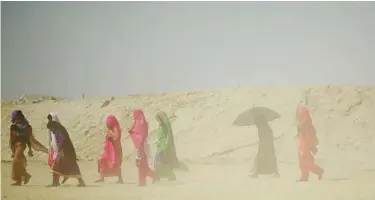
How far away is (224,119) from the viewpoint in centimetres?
791

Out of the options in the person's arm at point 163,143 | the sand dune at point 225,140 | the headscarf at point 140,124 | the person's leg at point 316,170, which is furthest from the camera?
the headscarf at point 140,124

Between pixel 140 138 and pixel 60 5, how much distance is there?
232 centimetres

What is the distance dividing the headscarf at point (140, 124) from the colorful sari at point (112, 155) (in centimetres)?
24

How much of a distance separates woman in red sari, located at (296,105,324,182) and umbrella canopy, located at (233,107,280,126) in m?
0.39

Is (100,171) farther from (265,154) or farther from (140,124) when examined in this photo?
(265,154)

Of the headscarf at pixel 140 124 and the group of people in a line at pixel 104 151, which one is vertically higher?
the headscarf at pixel 140 124

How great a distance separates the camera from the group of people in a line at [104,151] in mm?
6734

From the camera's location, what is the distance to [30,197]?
639 centimetres

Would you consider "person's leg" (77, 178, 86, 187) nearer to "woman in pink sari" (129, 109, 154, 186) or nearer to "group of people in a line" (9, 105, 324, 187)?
"group of people in a line" (9, 105, 324, 187)

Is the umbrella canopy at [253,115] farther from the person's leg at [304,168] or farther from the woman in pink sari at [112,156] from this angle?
the woman in pink sari at [112,156]

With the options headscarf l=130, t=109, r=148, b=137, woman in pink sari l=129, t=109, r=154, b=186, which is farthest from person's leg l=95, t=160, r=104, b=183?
headscarf l=130, t=109, r=148, b=137

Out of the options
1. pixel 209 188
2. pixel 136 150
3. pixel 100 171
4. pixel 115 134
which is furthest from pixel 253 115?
pixel 100 171

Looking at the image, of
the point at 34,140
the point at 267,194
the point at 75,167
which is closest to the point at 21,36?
the point at 34,140

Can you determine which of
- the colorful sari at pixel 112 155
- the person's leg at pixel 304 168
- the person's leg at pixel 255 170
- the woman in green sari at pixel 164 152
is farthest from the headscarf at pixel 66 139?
the person's leg at pixel 304 168
